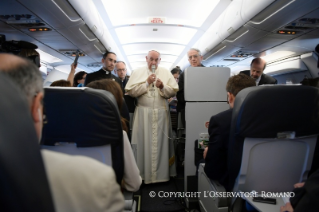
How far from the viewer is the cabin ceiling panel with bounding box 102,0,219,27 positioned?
4551 mm

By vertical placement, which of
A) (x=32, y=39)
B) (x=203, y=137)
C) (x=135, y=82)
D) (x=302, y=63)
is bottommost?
(x=203, y=137)

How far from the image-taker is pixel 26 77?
519mm

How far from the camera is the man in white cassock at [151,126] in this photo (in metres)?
3.29

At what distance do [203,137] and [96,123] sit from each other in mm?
1859

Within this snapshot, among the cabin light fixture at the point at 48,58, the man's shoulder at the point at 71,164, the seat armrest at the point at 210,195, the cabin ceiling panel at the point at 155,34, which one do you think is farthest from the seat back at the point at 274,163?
the cabin light fixture at the point at 48,58

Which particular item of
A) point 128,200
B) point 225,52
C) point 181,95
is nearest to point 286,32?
point 225,52

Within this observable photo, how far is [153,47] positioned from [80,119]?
7.28 m

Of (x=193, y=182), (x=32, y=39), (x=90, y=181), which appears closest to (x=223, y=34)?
(x=193, y=182)

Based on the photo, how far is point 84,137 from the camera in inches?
47.7

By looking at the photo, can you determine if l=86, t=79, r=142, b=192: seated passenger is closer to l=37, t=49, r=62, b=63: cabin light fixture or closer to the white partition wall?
the white partition wall

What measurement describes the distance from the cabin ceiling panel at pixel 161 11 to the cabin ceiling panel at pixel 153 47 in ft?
6.71

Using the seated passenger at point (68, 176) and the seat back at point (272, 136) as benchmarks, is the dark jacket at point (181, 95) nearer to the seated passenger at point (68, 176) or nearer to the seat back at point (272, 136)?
the seat back at point (272, 136)

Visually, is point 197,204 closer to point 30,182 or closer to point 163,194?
point 163,194

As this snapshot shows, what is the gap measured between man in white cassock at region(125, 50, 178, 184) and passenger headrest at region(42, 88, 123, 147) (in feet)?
6.78
